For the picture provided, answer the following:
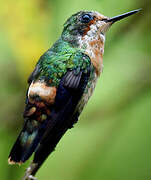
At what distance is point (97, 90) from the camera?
180 inches

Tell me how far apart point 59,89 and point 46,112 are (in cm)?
20

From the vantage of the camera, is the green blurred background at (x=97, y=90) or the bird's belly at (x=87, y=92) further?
the green blurred background at (x=97, y=90)

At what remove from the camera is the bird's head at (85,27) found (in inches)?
123

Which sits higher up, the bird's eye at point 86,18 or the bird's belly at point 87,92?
the bird's eye at point 86,18

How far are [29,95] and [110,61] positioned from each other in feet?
6.87

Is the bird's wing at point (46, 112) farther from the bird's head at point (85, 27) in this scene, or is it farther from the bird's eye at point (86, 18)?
the bird's eye at point (86, 18)

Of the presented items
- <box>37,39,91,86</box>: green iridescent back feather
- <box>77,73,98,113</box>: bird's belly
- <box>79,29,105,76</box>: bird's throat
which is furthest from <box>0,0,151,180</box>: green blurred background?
<box>77,73,98,113</box>: bird's belly

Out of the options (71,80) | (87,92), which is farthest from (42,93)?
(87,92)

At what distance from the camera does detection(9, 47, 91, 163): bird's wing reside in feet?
8.49

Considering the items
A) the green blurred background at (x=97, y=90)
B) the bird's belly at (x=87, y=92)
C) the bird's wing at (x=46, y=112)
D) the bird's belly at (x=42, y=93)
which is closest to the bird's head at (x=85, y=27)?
the green blurred background at (x=97, y=90)

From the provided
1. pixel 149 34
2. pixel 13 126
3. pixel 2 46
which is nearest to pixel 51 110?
pixel 13 126

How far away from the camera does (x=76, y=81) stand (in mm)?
2795

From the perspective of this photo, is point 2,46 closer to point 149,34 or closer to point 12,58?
point 12,58

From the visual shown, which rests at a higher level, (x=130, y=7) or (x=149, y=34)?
(x=130, y=7)
